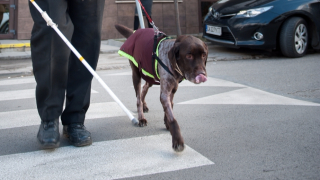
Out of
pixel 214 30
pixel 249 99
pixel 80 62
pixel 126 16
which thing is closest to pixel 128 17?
pixel 126 16

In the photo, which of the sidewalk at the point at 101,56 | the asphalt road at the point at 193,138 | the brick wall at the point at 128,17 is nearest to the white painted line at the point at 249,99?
the asphalt road at the point at 193,138

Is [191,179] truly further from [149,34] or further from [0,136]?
[0,136]

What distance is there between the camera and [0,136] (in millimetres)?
3736

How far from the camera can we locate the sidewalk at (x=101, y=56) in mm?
8133

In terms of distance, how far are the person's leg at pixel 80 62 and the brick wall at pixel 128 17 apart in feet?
29.2

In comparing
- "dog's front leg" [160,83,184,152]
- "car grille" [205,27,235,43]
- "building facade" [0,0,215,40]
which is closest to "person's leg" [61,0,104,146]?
"dog's front leg" [160,83,184,152]

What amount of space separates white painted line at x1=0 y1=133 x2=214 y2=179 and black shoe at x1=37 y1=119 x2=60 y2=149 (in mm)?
77

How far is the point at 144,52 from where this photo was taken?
3744mm

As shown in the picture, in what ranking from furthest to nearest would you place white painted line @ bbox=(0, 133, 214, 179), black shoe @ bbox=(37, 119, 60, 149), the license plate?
1. the license plate
2. black shoe @ bbox=(37, 119, 60, 149)
3. white painted line @ bbox=(0, 133, 214, 179)

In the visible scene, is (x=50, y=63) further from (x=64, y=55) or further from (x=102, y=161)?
(x=102, y=161)

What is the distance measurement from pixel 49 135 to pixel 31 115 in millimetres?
1484

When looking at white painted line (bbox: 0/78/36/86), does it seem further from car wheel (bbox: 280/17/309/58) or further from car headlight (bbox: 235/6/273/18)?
car wheel (bbox: 280/17/309/58)

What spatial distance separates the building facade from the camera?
11.6 meters

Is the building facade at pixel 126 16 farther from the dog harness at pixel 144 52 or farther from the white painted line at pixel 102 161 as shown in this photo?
the white painted line at pixel 102 161
